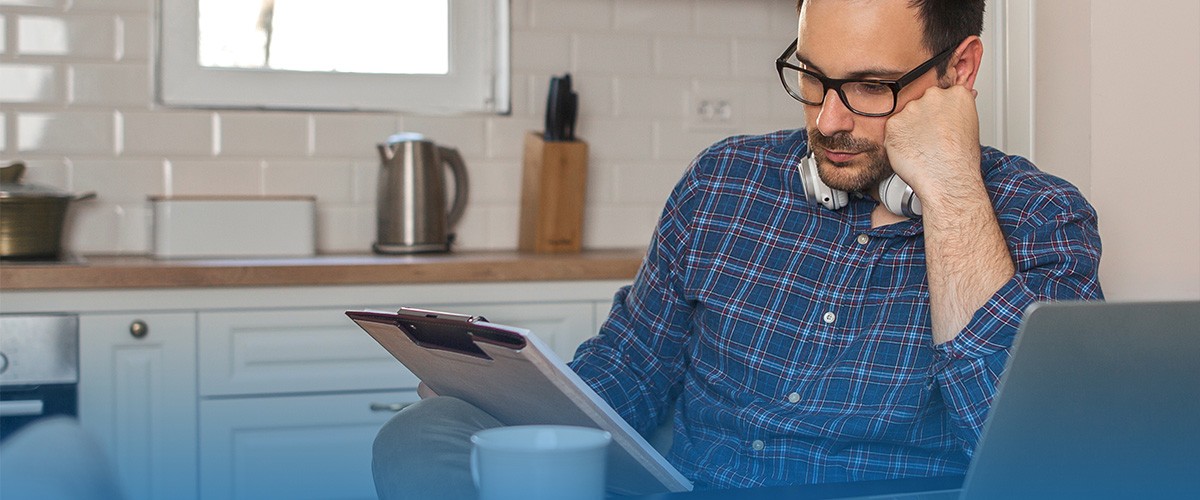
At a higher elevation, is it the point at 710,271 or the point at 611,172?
the point at 611,172

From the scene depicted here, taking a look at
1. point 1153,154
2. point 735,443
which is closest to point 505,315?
point 735,443

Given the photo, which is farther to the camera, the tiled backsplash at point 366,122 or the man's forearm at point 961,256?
the tiled backsplash at point 366,122

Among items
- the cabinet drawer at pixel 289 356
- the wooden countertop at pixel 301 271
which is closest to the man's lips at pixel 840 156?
the wooden countertop at pixel 301 271

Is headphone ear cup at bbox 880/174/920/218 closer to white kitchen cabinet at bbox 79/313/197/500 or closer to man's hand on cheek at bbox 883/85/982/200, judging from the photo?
man's hand on cheek at bbox 883/85/982/200

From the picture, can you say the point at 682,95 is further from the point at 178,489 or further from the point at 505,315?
the point at 178,489

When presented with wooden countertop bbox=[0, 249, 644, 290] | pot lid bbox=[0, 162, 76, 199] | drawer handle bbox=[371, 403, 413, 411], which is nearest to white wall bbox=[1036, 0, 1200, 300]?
wooden countertop bbox=[0, 249, 644, 290]

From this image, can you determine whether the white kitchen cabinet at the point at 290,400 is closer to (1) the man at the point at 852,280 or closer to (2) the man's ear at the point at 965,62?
(1) the man at the point at 852,280

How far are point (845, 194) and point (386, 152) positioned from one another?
53.3 inches

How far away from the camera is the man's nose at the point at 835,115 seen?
Result: 4.57 feet

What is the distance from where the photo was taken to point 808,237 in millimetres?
1535

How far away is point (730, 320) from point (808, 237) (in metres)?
0.15

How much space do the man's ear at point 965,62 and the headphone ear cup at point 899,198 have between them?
0.16m

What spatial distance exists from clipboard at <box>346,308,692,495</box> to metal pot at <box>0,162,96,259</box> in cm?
144

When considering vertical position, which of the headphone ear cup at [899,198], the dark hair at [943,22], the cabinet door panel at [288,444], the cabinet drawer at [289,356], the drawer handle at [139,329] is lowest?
the cabinet door panel at [288,444]
